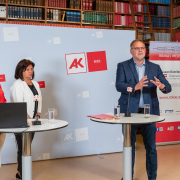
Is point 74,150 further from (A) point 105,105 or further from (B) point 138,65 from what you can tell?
(B) point 138,65

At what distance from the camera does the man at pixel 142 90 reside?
2.67 meters

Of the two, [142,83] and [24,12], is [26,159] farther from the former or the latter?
[24,12]

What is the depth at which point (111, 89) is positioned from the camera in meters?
3.94

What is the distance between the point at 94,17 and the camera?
5.90 m

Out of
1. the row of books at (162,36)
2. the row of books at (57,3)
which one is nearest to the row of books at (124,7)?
the row of books at (162,36)

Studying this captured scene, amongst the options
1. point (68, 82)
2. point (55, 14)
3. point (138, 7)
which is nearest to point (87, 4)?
point (55, 14)

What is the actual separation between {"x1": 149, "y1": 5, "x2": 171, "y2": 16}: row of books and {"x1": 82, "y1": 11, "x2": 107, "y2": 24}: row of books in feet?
4.38

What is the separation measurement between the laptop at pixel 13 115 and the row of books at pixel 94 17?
4.17 metres

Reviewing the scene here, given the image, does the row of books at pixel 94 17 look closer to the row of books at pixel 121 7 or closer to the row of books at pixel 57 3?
the row of books at pixel 121 7

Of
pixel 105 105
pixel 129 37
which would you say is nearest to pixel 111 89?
pixel 105 105

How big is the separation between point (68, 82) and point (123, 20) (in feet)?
10.1

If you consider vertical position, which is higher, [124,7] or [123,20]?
[124,7]

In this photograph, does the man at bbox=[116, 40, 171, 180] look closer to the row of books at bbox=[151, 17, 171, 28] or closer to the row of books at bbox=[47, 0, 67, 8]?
the row of books at bbox=[47, 0, 67, 8]

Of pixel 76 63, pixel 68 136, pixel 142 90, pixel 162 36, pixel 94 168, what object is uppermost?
pixel 162 36
